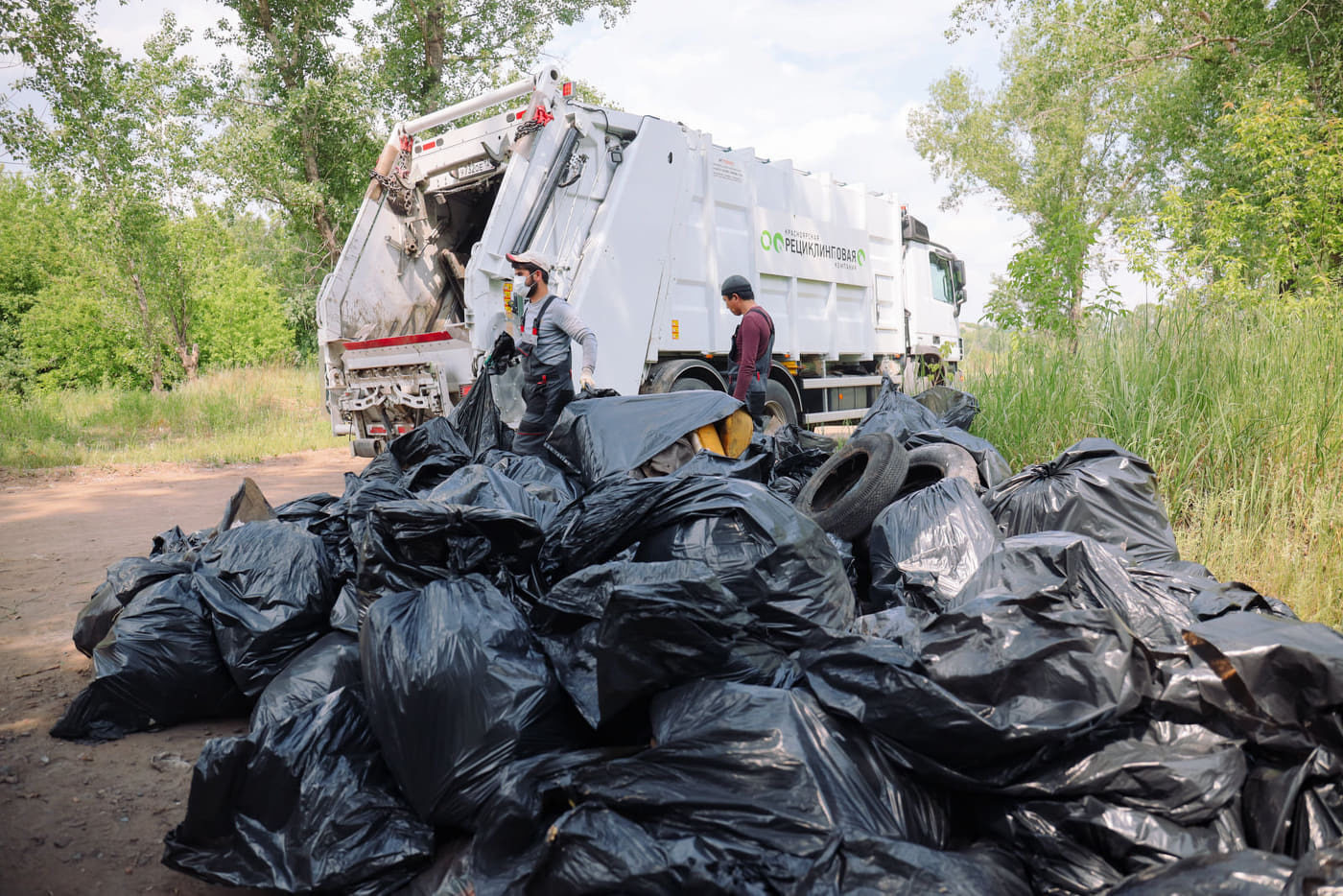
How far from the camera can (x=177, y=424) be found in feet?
41.4

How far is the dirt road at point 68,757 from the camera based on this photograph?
83.0 inches

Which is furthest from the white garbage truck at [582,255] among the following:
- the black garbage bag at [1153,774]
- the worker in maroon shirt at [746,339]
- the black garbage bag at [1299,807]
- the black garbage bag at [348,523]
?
the black garbage bag at [1299,807]

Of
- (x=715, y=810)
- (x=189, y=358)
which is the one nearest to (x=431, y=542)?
(x=715, y=810)

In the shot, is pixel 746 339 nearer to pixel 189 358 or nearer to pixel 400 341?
pixel 400 341

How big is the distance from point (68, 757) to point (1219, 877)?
311cm

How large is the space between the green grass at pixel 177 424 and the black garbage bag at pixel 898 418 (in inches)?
339

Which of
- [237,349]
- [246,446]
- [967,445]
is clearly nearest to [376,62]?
[246,446]

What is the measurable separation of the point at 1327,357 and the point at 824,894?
4124 mm

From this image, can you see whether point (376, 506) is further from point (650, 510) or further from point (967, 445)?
point (967, 445)

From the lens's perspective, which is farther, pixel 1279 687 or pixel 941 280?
pixel 941 280

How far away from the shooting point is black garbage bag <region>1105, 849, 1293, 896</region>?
3.90 ft

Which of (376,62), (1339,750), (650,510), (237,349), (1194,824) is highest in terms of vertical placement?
(376,62)

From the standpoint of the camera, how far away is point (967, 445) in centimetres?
388

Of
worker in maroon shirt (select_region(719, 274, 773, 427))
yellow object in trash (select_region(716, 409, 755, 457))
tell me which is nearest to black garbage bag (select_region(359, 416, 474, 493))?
yellow object in trash (select_region(716, 409, 755, 457))
